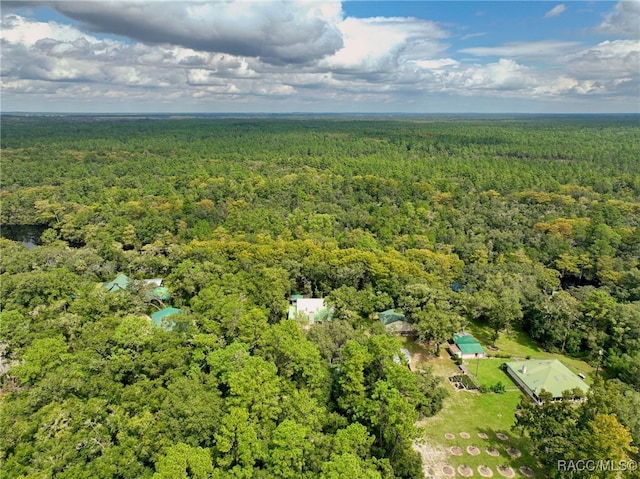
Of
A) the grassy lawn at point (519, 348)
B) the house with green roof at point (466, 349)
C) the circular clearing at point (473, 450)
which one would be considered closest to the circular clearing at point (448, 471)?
the circular clearing at point (473, 450)

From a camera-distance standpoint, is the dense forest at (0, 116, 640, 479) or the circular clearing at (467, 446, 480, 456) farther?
→ the circular clearing at (467, 446, 480, 456)

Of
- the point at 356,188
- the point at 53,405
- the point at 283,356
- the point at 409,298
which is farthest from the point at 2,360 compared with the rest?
the point at 356,188

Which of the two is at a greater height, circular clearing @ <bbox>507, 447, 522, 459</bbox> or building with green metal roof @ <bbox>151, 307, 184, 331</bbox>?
building with green metal roof @ <bbox>151, 307, 184, 331</bbox>

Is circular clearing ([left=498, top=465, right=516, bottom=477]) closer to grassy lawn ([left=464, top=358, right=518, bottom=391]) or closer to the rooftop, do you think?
the rooftop

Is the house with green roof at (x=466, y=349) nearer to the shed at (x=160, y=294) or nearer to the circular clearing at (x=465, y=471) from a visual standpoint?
the circular clearing at (x=465, y=471)

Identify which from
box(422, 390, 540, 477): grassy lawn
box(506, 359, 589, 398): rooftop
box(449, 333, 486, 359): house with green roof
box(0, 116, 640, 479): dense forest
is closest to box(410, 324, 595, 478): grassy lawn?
box(422, 390, 540, 477): grassy lawn

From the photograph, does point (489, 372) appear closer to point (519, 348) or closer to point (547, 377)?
point (547, 377)
